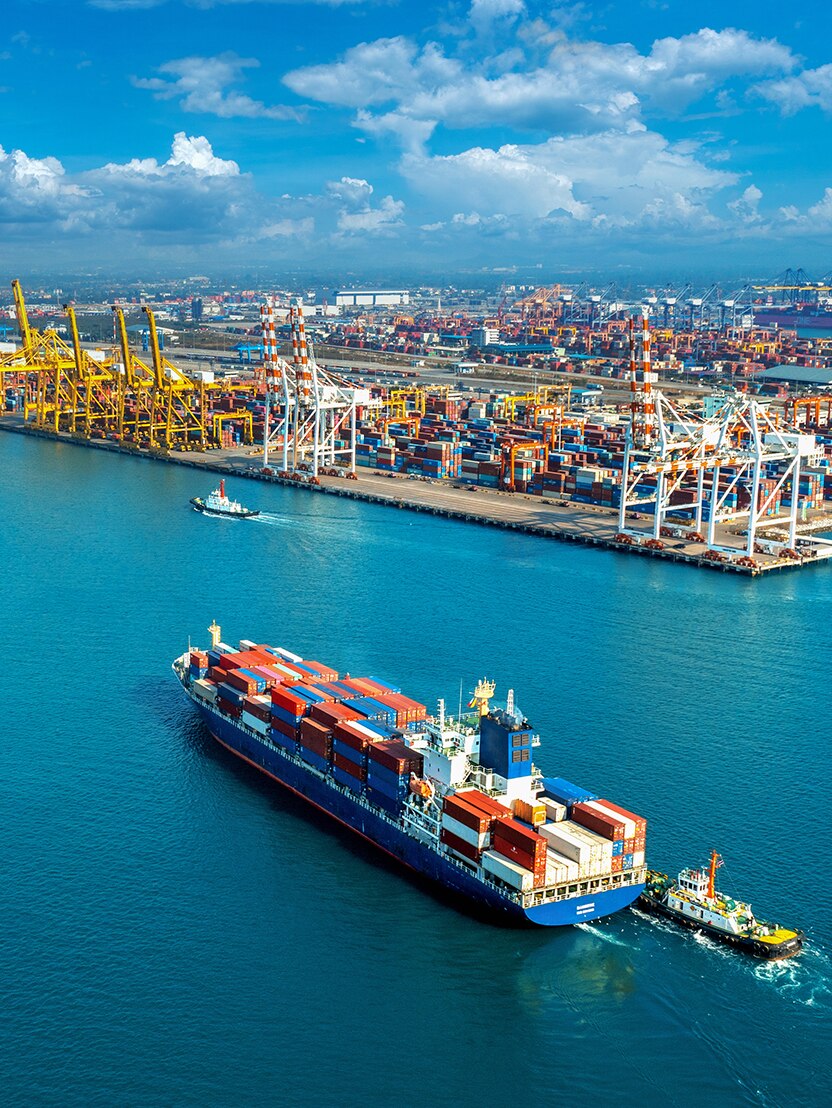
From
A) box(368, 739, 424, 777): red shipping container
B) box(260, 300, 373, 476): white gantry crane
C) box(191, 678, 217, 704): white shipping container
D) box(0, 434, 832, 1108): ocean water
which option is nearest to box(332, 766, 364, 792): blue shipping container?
box(368, 739, 424, 777): red shipping container

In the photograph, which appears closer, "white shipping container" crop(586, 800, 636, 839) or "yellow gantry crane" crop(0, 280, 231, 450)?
"white shipping container" crop(586, 800, 636, 839)

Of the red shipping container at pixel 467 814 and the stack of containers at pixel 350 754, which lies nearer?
the red shipping container at pixel 467 814

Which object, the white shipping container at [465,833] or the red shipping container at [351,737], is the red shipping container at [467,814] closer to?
the white shipping container at [465,833]

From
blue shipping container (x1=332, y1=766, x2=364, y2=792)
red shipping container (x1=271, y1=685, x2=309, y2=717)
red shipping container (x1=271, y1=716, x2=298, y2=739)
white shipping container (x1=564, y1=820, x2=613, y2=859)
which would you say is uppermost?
red shipping container (x1=271, y1=685, x2=309, y2=717)

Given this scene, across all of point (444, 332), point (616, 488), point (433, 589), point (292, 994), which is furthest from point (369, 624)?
point (444, 332)

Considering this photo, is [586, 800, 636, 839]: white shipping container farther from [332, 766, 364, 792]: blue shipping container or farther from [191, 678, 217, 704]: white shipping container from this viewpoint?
[191, 678, 217, 704]: white shipping container

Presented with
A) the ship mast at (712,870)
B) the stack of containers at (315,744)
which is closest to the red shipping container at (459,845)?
the stack of containers at (315,744)
